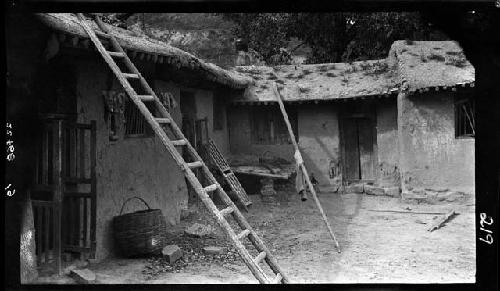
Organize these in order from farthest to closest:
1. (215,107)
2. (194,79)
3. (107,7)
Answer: (215,107)
(194,79)
(107,7)

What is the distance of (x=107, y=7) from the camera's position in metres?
4.10

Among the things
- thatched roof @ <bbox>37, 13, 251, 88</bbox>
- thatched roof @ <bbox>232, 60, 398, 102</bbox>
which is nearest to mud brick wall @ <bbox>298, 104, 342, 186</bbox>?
thatched roof @ <bbox>232, 60, 398, 102</bbox>

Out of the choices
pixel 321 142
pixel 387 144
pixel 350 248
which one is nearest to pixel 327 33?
pixel 321 142

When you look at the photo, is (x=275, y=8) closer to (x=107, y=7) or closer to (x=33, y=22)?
(x=107, y=7)

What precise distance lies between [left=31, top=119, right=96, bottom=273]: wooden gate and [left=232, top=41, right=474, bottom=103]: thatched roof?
25.3ft

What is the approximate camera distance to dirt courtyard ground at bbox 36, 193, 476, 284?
6277 mm

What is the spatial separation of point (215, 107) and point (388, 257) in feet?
23.2

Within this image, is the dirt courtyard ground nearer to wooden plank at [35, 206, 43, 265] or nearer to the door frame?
wooden plank at [35, 206, 43, 265]

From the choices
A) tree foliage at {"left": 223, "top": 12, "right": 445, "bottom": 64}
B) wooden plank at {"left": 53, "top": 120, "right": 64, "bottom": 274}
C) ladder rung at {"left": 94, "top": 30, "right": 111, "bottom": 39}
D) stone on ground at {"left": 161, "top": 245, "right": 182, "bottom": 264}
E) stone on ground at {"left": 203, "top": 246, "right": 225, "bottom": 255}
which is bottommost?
stone on ground at {"left": 203, "top": 246, "right": 225, "bottom": 255}

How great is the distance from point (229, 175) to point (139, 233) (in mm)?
4785

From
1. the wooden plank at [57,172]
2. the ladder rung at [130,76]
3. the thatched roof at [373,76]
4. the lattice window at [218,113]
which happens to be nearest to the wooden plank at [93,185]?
the wooden plank at [57,172]

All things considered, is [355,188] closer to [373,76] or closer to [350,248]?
[373,76]

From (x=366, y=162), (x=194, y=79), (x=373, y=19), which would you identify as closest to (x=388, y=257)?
(x=194, y=79)

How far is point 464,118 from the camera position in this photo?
11.8 meters
